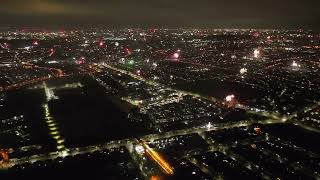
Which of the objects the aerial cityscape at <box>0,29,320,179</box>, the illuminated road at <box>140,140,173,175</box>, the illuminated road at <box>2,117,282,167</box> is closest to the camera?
the illuminated road at <box>140,140,173,175</box>

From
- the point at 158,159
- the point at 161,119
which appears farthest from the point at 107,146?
the point at 161,119

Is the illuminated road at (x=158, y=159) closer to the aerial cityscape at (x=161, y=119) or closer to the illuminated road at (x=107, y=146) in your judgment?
the aerial cityscape at (x=161, y=119)

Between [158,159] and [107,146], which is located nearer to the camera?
[158,159]

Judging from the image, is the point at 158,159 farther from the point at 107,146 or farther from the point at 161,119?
the point at 161,119

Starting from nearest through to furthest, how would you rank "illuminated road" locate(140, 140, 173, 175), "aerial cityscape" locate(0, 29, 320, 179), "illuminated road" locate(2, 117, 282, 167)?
1. "illuminated road" locate(140, 140, 173, 175)
2. "aerial cityscape" locate(0, 29, 320, 179)
3. "illuminated road" locate(2, 117, 282, 167)

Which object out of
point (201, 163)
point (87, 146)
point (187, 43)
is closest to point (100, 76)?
point (87, 146)

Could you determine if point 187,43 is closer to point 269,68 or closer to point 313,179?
point 269,68

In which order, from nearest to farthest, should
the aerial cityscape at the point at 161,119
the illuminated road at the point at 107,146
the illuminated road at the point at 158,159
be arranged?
the illuminated road at the point at 158,159, the aerial cityscape at the point at 161,119, the illuminated road at the point at 107,146

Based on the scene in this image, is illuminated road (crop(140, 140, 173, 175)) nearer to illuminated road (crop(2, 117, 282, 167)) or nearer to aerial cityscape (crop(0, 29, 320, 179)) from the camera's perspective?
aerial cityscape (crop(0, 29, 320, 179))

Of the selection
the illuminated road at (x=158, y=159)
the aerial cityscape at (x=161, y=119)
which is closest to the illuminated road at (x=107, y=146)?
the aerial cityscape at (x=161, y=119)

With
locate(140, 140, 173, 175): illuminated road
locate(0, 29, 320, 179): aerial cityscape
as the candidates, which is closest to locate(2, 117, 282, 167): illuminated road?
locate(0, 29, 320, 179): aerial cityscape

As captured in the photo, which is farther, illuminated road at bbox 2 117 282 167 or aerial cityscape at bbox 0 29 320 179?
illuminated road at bbox 2 117 282 167
